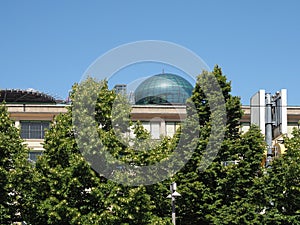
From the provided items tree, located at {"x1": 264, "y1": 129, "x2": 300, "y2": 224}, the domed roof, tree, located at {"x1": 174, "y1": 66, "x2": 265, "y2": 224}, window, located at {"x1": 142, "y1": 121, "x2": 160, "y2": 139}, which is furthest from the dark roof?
tree, located at {"x1": 264, "y1": 129, "x2": 300, "y2": 224}

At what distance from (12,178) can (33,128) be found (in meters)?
29.8

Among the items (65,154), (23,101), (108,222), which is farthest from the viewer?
(23,101)

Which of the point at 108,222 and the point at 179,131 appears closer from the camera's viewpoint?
the point at 108,222

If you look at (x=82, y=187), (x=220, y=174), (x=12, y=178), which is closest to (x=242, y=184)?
(x=220, y=174)

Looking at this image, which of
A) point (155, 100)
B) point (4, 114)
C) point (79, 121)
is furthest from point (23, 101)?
point (79, 121)

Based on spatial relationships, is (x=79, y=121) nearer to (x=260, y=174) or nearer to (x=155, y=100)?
(x=260, y=174)

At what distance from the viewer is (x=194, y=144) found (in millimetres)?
46500

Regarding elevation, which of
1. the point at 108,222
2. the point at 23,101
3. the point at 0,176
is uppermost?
the point at 23,101

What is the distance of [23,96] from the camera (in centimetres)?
7931

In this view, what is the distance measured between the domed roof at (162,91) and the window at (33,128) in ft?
42.6

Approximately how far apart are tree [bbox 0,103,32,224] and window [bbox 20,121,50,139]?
88.2ft

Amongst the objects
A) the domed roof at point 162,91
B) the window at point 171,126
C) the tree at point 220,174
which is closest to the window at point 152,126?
the window at point 171,126

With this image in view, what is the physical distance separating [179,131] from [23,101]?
36044mm

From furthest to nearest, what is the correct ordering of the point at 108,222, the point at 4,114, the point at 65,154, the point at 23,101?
the point at 23,101 → the point at 4,114 → the point at 65,154 → the point at 108,222
